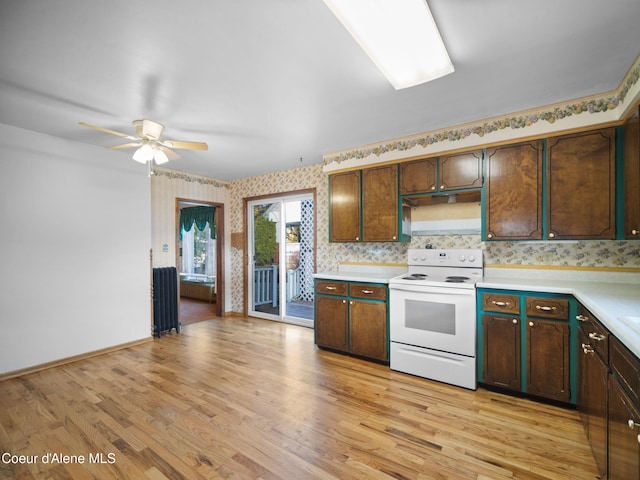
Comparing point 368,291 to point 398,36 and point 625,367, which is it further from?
point 398,36

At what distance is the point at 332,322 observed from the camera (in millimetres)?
3438

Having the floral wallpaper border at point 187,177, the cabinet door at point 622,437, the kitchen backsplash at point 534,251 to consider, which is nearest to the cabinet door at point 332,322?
the kitchen backsplash at point 534,251

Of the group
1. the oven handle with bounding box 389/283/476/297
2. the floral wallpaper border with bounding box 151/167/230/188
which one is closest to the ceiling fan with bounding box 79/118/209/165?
the floral wallpaper border with bounding box 151/167/230/188

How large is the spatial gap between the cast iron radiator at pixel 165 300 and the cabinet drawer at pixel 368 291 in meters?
2.74

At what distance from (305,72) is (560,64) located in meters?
1.75

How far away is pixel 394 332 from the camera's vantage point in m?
2.95

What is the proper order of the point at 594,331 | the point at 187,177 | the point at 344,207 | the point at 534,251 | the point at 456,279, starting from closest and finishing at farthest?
the point at 594,331
the point at 534,251
the point at 456,279
the point at 344,207
the point at 187,177

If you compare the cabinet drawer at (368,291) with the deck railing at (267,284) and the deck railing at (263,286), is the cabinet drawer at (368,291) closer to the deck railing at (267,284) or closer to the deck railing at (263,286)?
the deck railing at (267,284)

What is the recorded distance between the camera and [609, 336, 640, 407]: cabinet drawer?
1.08 meters

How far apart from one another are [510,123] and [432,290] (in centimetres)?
174

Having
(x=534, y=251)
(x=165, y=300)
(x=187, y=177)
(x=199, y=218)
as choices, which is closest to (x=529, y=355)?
(x=534, y=251)

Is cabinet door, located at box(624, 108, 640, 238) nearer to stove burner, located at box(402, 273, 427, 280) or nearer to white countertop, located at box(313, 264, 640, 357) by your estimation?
white countertop, located at box(313, 264, 640, 357)

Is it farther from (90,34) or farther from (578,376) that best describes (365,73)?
(578,376)

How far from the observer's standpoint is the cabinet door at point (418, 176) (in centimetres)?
305
